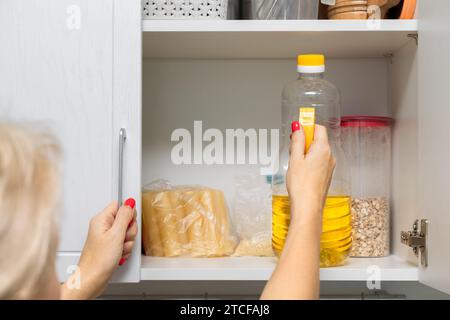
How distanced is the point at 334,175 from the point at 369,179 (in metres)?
0.10

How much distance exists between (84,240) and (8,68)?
309 mm

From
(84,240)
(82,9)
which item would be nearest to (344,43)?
(82,9)

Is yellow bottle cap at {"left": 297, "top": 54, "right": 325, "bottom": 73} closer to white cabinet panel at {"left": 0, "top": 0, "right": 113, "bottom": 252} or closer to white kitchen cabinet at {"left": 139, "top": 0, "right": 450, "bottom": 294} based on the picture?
white kitchen cabinet at {"left": 139, "top": 0, "right": 450, "bottom": 294}

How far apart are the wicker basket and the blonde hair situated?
489mm

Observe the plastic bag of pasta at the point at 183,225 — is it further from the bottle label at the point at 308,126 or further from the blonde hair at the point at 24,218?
the blonde hair at the point at 24,218

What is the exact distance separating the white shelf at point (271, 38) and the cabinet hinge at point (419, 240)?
334 mm

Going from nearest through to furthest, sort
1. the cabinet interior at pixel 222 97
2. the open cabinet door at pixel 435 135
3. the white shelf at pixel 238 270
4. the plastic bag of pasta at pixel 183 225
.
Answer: the open cabinet door at pixel 435 135, the white shelf at pixel 238 270, the plastic bag of pasta at pixel 183 225, the cabinet interior at pixel 222 97

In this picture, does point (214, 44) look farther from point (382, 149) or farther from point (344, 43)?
point (382, 149)

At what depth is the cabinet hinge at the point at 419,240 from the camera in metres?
1.10

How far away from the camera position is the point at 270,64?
1407 millimetres

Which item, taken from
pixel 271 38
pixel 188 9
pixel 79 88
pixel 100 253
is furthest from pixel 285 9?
pixel 100 253

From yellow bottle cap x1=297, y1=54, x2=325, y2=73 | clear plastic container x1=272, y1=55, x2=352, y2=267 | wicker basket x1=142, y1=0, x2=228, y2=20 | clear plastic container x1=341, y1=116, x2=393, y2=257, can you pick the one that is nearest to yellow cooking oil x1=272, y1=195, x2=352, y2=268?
clear plastic container x1=272, y1=55, x2=352, y2=267

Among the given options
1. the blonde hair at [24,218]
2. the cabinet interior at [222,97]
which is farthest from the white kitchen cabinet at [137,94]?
the blonde hair at [24,218]
